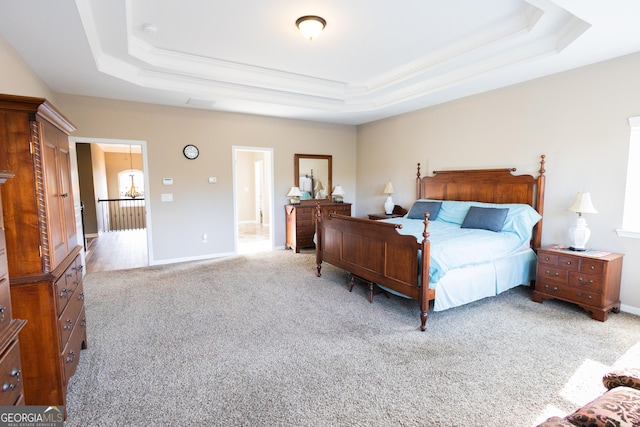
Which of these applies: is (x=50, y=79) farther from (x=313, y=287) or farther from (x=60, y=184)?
(x=313, y=287)

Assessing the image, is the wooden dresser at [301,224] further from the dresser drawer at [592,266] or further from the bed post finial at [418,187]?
the dresser drawer at [592,266]

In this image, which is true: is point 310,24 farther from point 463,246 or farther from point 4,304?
point 4,304

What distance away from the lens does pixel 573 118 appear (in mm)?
3645

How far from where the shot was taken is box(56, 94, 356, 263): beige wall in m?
4.82

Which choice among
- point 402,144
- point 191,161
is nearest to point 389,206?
point 402,144

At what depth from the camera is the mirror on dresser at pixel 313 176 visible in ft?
21.4

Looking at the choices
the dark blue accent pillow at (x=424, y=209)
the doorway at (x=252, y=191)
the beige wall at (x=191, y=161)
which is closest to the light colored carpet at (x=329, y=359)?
the dark blue accent pillow at (x=424, y=209)

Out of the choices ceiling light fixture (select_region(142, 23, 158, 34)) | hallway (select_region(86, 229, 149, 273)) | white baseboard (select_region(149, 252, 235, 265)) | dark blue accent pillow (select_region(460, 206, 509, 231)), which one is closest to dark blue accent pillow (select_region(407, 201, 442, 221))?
dark blue accent pillow (select_region(460, 206, 509, 231))

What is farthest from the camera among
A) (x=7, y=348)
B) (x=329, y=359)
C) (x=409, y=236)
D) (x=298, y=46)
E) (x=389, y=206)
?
(x=389, y=206)

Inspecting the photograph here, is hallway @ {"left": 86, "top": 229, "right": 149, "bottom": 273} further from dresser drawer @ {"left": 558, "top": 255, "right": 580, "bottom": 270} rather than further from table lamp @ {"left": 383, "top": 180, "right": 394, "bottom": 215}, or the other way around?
dresser drawer @ {"left": 558, "top": 255, "right": 580, "bottom": 270}

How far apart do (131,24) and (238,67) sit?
1.44 metres

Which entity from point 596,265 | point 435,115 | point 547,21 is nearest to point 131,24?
point 547,21

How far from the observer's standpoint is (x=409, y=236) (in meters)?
3.04

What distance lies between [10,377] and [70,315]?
1.15 metres
